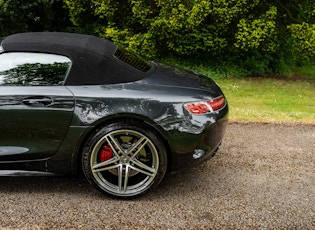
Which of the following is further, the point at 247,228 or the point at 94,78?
the point at 94,78

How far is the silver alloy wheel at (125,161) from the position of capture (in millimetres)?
4168

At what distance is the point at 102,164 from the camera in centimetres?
420

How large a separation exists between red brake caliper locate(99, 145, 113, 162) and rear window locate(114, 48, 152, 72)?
86 cm

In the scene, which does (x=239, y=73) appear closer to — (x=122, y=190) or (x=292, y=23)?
(x=292, y=23)

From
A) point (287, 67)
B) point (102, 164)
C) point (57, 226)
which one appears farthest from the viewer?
point (287, 67)

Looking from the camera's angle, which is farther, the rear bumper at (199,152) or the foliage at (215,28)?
the foliage at (215,28)

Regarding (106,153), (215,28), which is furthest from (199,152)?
(215,28)

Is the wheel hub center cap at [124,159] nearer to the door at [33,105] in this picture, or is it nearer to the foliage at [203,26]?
the door at [33,105]

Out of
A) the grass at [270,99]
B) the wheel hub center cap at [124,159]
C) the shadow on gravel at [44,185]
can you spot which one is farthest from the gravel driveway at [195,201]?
the grass at [270,99]

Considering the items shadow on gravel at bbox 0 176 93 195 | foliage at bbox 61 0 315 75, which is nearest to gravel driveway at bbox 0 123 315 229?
shadow on gravel at bbox 0 176 93 195

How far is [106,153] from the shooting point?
423 cm

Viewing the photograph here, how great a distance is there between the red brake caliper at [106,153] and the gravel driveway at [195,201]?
1.27ft

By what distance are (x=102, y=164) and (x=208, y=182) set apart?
46.5 inches

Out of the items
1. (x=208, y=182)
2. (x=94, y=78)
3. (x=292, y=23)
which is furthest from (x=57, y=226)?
(x=292, y=23)
